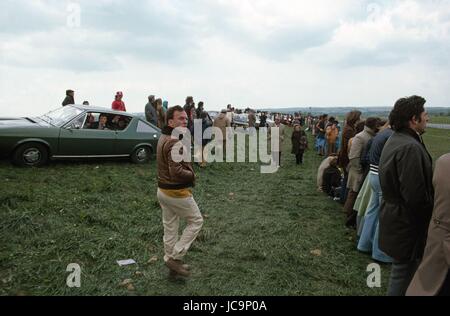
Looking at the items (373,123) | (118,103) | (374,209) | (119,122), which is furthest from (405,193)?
(118,103)

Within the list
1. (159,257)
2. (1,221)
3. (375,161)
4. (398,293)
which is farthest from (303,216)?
(1,221)

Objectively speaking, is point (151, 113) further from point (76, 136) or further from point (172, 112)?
point (172, 112)

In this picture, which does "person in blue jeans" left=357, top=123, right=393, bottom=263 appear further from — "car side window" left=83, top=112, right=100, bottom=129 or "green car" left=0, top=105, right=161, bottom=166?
"car side window" left=83, top=112, right=100, bottom=129

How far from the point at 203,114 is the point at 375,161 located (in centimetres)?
879

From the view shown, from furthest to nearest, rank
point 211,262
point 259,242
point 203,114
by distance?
point 203,114
point 259,242
point 211,262

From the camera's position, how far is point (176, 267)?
13.8 feet

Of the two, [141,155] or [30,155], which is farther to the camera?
[141,155]

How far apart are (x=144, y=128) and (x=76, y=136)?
2141 millimetres

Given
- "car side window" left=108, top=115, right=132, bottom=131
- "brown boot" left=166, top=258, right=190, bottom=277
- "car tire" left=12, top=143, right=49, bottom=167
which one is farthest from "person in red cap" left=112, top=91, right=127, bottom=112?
"brown boot" left=166, top=258, right=190, bottom=277

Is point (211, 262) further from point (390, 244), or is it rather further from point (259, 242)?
point (390, 244)

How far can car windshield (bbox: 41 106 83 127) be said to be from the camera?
935cm

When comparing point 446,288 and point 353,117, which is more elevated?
point 353,117

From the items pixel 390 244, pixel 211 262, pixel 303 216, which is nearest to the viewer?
pixel 390 244

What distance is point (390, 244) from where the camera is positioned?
3191 mm
